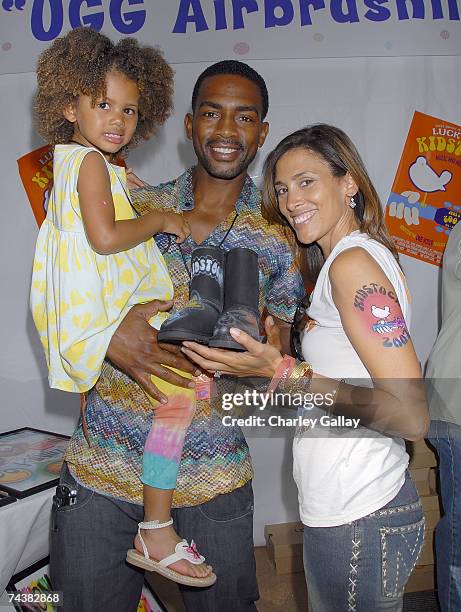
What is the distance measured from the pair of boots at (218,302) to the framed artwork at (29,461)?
2.58 feet

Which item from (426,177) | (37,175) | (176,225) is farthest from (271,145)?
(176,225)

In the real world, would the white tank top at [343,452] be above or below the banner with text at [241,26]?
below

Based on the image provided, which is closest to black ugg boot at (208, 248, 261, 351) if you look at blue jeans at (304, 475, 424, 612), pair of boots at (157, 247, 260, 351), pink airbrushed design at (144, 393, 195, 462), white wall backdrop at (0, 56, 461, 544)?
pair of boots at (157, 247, 260, 351)

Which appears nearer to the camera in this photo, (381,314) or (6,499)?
(381,314)

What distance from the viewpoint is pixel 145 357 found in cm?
119

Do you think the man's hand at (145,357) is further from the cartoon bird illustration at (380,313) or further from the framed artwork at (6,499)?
the framed artwork at (6,499)

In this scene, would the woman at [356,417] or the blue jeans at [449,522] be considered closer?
the woman at [356,417]

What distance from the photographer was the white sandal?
1164 mm

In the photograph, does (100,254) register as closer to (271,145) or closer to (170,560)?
(170,560)

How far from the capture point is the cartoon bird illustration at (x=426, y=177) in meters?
2.36

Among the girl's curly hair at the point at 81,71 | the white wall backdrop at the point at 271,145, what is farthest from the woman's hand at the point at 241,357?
the white wall backdrop at the point at 271,145

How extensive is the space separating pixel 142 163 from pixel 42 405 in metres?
1.07

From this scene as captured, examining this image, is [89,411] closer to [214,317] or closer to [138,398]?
[138,398]

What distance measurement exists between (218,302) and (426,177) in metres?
1.53
